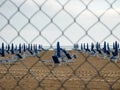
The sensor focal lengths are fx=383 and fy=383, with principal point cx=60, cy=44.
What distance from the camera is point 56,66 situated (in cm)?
2306

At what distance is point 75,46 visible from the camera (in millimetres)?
2629

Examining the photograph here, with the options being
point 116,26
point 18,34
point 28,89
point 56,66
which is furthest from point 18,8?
point 56,66

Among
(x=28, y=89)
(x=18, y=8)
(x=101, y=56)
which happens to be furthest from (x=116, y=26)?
(x=101, y=56)

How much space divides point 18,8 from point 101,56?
2995 cm

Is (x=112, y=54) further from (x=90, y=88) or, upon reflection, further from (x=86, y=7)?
(x=86, y=7)

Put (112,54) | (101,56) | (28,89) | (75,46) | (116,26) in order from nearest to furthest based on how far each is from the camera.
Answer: (116,26)
(75,46)
(28,89)
(112,54)
(101,56)

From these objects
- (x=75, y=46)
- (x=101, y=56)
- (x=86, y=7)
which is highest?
(x=86, y=7)

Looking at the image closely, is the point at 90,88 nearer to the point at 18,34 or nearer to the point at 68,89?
the point at 68,89

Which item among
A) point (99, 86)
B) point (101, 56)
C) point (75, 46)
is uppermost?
point (75, 46)

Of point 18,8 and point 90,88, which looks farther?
point 90,88

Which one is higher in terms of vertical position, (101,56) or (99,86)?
(99,86)

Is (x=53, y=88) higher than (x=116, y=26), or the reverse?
(x=116, y=26)

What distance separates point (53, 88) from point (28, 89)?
0.93 metres

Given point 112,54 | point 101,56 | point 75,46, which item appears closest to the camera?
point 75,46
